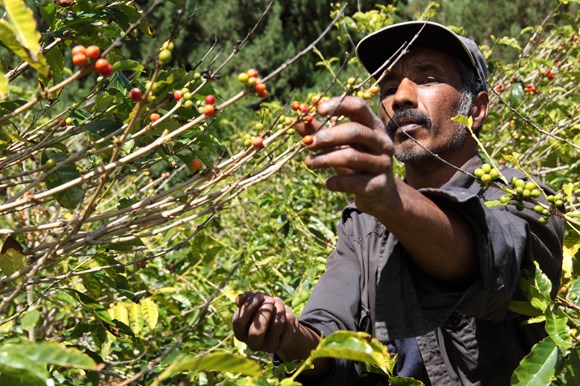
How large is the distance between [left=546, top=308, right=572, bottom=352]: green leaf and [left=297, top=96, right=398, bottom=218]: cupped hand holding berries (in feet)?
1.75

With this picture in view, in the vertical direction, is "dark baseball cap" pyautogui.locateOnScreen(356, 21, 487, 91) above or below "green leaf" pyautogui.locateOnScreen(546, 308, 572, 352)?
above

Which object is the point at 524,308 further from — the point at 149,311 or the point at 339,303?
the point at 149,311

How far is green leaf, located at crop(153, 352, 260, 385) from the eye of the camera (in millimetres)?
1035

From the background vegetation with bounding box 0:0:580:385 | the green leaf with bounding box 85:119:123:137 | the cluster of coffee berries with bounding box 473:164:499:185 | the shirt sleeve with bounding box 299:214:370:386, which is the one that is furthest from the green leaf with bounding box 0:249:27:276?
the cluster of coffee berries with bounding box 473:164:499:185

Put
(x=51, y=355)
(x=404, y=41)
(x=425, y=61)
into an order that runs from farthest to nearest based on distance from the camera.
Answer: (x=404, y=41) < (x=425, y=61) < (x=51, y=355)

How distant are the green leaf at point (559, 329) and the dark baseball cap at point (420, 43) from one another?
3.16ft

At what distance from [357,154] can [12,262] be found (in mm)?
707

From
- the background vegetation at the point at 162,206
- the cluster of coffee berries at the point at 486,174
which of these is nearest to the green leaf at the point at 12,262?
the background vegetation at the point at 162,206

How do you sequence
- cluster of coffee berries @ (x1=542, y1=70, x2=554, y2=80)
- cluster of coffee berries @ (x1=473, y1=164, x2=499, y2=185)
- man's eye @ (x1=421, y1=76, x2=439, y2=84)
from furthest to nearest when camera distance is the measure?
cluster of coffee berries @ (x1=542, y1=70, x2=554, y2=80), man's eye @ (x1=421, y1=76, x2=439, y2=84), cluster of coffee berries @ (x1=473, y1=164, x2=499, y2=185)

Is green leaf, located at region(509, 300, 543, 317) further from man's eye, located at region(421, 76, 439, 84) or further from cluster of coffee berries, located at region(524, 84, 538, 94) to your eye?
cluster of coffee berries, located at region(524, 84, 538, 94)

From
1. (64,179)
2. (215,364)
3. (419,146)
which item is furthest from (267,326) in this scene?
(419,146)

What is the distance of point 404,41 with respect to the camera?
8.64 feet

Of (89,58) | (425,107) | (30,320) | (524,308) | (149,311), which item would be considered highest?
(89,58)

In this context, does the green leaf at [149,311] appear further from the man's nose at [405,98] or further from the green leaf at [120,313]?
the man's nose at [405,98]
